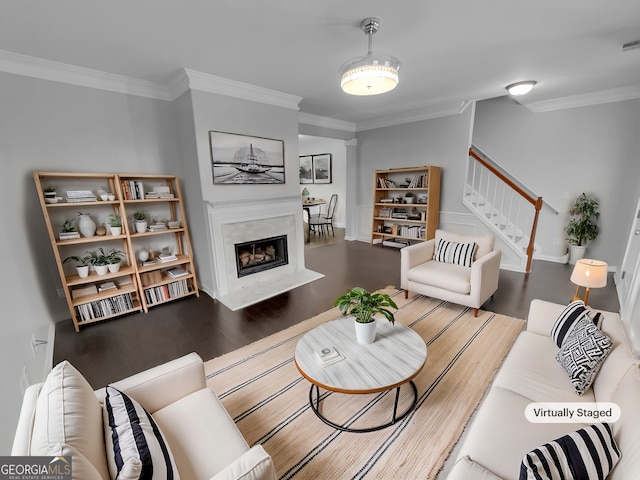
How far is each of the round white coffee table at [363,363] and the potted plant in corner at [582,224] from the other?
4207 mm

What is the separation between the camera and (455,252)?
3252mm

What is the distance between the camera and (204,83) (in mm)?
2988

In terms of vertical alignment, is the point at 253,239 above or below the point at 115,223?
below

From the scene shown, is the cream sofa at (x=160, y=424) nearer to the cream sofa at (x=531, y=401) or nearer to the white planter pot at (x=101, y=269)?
the cream sofa at (x=531, y=401)

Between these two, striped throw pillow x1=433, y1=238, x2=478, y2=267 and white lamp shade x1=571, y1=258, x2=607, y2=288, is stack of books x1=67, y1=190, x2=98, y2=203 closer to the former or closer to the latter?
striped throw pillow x1=433, y1=238, x2=478, y2=267

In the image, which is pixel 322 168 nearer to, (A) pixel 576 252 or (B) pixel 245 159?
(B) pixel 245 159

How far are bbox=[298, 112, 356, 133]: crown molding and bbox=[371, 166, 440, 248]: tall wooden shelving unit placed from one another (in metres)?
1.16

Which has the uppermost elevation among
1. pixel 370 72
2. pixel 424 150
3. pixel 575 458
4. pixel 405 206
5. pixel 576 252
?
pixel 370 72

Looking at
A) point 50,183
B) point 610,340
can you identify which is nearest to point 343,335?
point 610,340

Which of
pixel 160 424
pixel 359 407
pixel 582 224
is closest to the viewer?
pixel 160 424

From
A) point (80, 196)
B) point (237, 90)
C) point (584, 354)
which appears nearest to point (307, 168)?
point (237, 90)

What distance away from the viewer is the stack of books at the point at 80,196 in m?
2.71

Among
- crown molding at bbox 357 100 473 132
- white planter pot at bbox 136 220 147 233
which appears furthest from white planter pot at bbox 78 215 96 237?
crown molding at bbox 357 100 473 132

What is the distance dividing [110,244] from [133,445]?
3015mm
